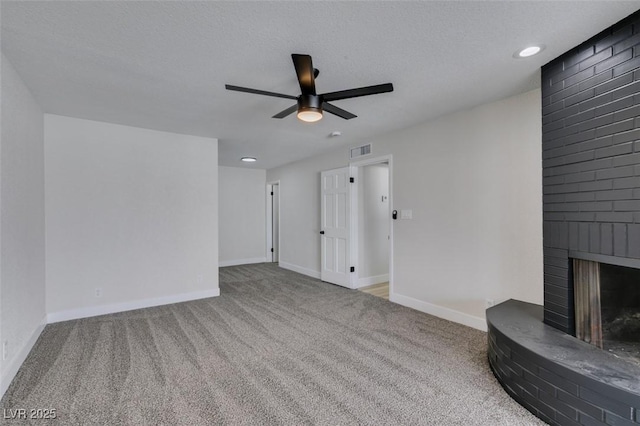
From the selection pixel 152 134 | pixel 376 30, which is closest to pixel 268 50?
pixel 376 30

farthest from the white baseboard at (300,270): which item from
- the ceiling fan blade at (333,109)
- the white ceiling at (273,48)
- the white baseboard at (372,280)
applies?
the ceiling fan blade at (333,109)

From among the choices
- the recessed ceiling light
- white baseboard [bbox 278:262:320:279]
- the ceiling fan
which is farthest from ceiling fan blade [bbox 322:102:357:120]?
white baseboard [bbox 278:262:320:279]

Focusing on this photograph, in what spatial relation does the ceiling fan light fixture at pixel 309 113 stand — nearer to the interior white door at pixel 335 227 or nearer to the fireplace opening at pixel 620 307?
the fireplace opening at pixel 620 307

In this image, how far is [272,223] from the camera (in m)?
7.86

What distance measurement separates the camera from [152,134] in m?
4.11

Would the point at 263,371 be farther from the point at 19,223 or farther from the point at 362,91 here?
the point at 19,223

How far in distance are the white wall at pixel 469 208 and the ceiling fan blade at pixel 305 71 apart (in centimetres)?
209

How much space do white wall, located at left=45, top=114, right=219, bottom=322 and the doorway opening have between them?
10.3 ft

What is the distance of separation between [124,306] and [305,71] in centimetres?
385

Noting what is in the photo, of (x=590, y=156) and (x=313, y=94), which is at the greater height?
(x=313, y=94)

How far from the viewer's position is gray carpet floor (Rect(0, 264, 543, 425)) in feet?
6.19

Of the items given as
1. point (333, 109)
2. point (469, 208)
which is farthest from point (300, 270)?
point (333, 109)

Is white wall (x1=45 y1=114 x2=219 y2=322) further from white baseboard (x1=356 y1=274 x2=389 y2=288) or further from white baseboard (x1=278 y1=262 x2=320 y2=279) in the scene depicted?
white baseboard (x1=356 y1=274 x2=389 y2=288)

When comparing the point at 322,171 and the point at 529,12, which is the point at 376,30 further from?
the point at 322,171
